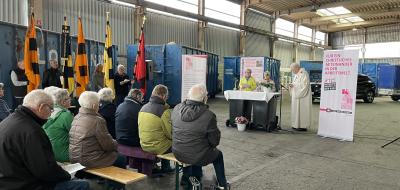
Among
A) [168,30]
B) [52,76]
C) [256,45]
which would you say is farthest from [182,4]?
[52,76]

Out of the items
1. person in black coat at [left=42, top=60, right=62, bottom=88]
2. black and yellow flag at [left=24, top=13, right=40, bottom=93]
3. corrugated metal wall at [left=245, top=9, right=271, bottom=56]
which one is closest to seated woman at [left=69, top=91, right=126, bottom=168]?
black and yellow flag at [left=24, top=13, right=40, bottom=93]

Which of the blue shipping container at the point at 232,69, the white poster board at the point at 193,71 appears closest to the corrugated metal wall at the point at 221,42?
the blue shipping container at the point at 232,69

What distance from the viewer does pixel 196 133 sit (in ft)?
11.9

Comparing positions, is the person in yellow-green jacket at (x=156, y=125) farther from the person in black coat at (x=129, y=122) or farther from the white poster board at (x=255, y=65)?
the white poster board at (x=255, y=65)

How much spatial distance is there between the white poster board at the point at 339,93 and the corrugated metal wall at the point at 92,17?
9.31 metres

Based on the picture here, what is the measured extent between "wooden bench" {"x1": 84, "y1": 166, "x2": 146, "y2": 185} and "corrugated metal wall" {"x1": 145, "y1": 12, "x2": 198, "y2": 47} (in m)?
12.8

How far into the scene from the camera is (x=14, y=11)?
1030 cm

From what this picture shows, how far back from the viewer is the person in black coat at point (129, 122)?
4.43 meters

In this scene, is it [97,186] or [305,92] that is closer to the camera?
[97,186]

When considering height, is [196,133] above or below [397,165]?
above

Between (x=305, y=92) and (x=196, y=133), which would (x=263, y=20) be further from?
(x=196, y=133)

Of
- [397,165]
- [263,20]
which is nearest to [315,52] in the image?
[263,20]

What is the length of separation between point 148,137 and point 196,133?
797 millimetres

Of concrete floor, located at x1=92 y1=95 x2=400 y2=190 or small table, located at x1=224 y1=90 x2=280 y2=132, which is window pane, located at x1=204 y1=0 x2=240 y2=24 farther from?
concrete floor, located at x1=92 y1=95 x2=400 y2=190
